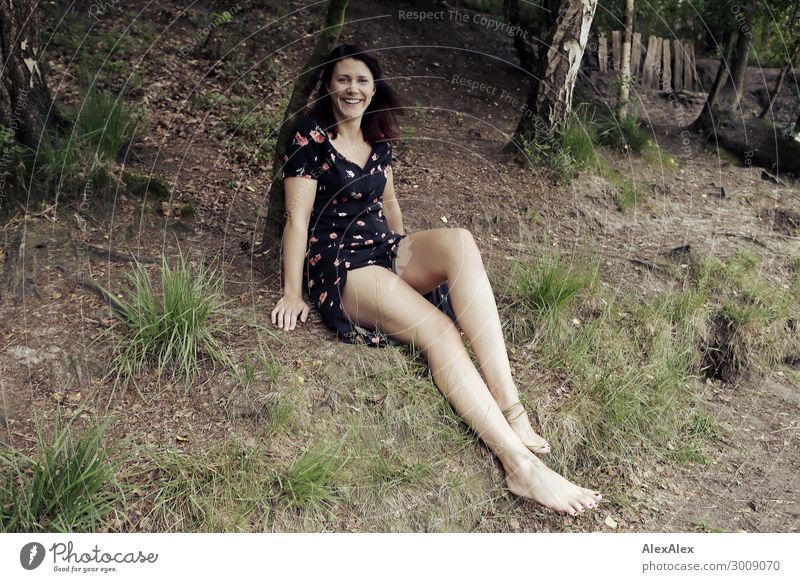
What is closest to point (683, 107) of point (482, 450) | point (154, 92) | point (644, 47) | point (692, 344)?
point (644, 47)

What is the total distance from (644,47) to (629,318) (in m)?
4.02

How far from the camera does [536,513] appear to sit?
2318 mm

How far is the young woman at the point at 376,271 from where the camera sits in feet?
7.89

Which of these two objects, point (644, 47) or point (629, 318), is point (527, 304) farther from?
point (644, 47)

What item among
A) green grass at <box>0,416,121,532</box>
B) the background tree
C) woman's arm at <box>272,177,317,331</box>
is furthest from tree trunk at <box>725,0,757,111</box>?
green grass at <box>0,416,121,532</box>

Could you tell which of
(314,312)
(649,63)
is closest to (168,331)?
(314,312)

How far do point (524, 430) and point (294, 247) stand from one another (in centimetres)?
100

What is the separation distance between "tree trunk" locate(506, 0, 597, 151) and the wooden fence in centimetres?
239

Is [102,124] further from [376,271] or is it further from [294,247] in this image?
[376,271]

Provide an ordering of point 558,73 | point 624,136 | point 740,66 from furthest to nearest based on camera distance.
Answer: point 740,66
point 624,136
point 558,73

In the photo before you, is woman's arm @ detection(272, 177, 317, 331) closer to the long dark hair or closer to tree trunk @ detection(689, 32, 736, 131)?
the long dark hair

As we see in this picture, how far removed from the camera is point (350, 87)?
8.07ft

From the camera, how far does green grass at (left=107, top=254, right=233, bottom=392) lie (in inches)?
88.8

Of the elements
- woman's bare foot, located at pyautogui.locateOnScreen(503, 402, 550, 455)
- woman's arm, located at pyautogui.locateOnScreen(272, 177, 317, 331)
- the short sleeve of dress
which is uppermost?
the short sleeve of dress
